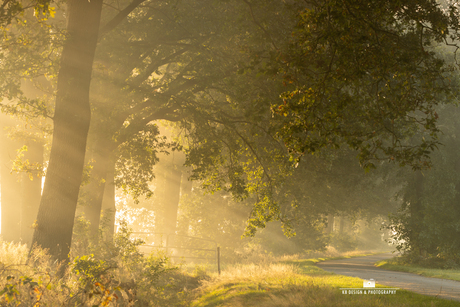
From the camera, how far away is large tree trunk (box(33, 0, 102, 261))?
34.0 ft

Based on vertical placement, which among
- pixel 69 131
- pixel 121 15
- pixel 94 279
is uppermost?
pixel 121 15

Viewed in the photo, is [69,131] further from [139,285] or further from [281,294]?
[281,294]

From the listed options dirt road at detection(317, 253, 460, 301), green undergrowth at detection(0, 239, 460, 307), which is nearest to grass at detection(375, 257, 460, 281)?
dirt road at detection(317, 253, 460, 301)

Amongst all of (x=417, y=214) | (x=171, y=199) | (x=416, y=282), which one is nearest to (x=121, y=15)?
(x=416, y=282)

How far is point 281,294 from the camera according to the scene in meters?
9.66

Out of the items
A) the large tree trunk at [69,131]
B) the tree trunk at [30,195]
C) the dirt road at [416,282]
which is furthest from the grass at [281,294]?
the tree trunk at [30,195]

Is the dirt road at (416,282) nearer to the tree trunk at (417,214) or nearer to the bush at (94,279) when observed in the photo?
the bush at (94,279)

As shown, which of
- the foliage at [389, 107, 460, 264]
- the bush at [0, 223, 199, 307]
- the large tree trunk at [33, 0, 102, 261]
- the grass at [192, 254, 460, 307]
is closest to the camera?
the bush at [0, 223, 199, 307]

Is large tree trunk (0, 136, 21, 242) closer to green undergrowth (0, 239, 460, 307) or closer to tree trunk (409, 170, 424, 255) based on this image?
green undergrowth (0, 239, 460, 307)

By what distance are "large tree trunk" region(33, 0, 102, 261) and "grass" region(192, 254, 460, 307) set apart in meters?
4.78

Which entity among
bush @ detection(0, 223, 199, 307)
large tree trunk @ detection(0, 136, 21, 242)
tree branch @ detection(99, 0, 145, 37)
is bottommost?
bush @ detection(0, 223, 199, 307)

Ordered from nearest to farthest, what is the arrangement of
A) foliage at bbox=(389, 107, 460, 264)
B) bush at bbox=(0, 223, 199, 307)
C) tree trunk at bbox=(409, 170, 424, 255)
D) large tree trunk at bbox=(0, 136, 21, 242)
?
bush at bbox=(0, 223, 199, 307) < large tree trunk at bbox=(0, 136, 21, 242) < foliage at bbox=(389, 107, 460, 264) < tree trunk at bbox=(409, 170, 424, 255)

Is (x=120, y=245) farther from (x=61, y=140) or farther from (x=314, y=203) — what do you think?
(x=314, y=203)

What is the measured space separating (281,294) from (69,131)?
303 inches
